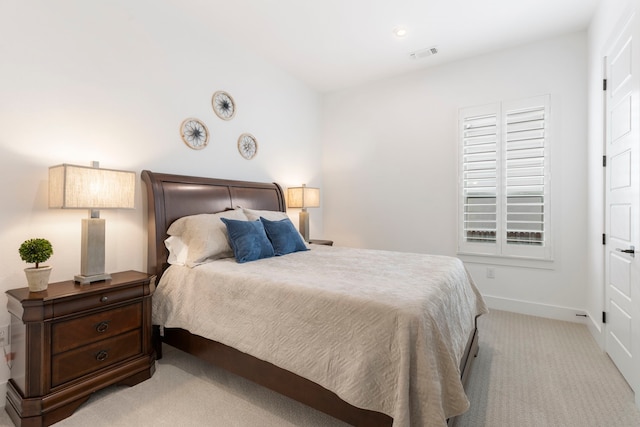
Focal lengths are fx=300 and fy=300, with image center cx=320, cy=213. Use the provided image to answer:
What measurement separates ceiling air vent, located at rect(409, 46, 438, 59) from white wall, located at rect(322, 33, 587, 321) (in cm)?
38

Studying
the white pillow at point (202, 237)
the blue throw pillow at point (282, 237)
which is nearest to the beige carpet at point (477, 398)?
the white pillow at point (202, 237)

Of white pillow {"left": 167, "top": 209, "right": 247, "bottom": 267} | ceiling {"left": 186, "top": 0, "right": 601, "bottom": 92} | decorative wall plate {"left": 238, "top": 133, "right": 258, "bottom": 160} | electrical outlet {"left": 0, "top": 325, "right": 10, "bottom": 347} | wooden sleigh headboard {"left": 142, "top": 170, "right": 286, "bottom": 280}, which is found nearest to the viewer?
electrical outlet {"left": 0, "top": 325, "right": 10, "bottom": 347}

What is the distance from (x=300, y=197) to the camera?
161 inches

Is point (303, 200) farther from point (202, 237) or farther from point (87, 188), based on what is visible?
point (87, 188)

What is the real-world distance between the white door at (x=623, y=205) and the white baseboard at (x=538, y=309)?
2.59 feet

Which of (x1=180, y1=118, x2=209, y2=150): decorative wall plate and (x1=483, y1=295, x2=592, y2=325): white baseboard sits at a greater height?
(x1=180, y1=118, x2=209, y2=150): decorative wall plate

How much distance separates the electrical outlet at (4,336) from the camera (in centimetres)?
188

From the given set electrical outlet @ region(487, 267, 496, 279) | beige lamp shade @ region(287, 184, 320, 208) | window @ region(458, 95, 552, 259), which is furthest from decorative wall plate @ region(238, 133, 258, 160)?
electrical outlet @ region(487, 267, 496, 279)

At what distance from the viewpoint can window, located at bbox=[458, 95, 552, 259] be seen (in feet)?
11.1

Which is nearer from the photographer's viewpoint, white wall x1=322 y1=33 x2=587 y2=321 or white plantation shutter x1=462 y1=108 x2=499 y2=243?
white wall x1=322 y1=33 x2=587 y2=321

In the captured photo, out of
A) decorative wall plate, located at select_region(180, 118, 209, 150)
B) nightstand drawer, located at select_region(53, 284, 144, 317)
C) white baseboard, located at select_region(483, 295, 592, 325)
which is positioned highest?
decorative wall plate, located at select_region(180, 118, 209, 150)

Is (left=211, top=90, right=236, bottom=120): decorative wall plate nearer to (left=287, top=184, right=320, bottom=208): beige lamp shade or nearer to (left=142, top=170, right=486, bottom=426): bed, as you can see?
(left=142, top=170, right=486, bottom=426): bed

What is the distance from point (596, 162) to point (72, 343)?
4.39 metres

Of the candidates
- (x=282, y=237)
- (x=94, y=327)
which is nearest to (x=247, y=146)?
(x=282, y=237)
